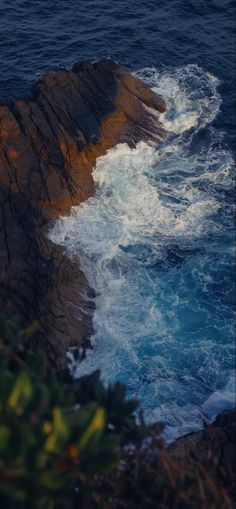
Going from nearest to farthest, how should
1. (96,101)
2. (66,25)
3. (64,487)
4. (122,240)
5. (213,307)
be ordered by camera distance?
1. (64,487)
2. (213,307)
3. (122,240)
4. (96,101)
5. (66,25)

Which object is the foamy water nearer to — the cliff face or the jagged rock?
the cliff face

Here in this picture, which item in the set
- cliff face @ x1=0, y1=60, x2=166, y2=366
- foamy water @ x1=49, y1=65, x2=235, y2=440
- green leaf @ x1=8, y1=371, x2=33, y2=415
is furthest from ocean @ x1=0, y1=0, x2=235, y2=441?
green leaf @ x1=8, y1=371, x2=33, y2=415

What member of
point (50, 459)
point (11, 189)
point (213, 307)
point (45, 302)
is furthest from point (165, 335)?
point (50, 459)

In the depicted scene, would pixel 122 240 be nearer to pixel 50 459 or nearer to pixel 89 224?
pixel 89 224

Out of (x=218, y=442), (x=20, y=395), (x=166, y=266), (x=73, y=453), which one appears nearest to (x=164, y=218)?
(x=166, y=266)

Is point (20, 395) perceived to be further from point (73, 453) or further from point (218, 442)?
point (218, 442)

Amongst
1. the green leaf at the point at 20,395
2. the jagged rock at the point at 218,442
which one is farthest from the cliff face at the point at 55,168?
the green leaf at the point at 20,395

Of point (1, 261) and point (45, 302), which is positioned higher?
point (1, 261)

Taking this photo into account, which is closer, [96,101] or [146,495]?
[146,495]
